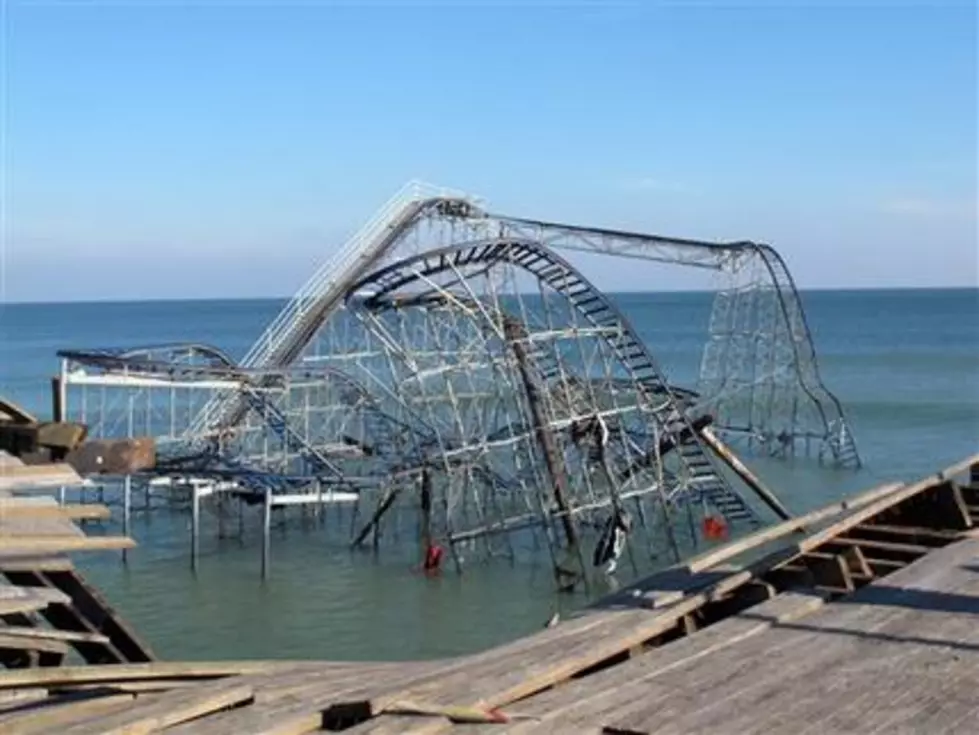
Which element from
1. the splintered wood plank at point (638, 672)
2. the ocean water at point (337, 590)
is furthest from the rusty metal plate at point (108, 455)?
the ocean water at point (337, 590)

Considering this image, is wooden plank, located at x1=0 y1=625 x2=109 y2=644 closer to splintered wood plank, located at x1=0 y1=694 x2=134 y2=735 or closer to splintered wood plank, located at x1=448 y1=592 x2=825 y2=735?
splintered wood plank, located at x1=0 y1=694 x2=134 y2=735

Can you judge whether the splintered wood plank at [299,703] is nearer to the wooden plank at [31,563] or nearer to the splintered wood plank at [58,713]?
the splintered wood plank at [58,713]

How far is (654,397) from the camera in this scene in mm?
30453

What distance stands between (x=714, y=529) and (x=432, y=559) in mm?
7197

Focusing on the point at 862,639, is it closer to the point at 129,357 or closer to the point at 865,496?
the point at 865,496

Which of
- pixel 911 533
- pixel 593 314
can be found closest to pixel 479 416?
pixel 593 314

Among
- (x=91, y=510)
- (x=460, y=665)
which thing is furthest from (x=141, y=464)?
(x=460, y=665)

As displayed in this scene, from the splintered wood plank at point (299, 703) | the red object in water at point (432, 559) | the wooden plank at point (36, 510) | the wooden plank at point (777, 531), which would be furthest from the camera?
the red object in water at point (432, 559)

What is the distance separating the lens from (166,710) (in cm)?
669

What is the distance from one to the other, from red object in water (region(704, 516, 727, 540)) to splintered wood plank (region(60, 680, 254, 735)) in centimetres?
2260

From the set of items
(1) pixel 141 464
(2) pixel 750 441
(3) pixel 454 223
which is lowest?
(2) pixel 750 441

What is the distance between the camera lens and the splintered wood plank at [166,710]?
6.36 m

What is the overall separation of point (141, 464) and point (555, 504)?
1857 centimetres

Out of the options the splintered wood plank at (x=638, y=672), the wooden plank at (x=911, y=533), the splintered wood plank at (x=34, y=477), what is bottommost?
the splintered wood plank at (x=638, y=672)
